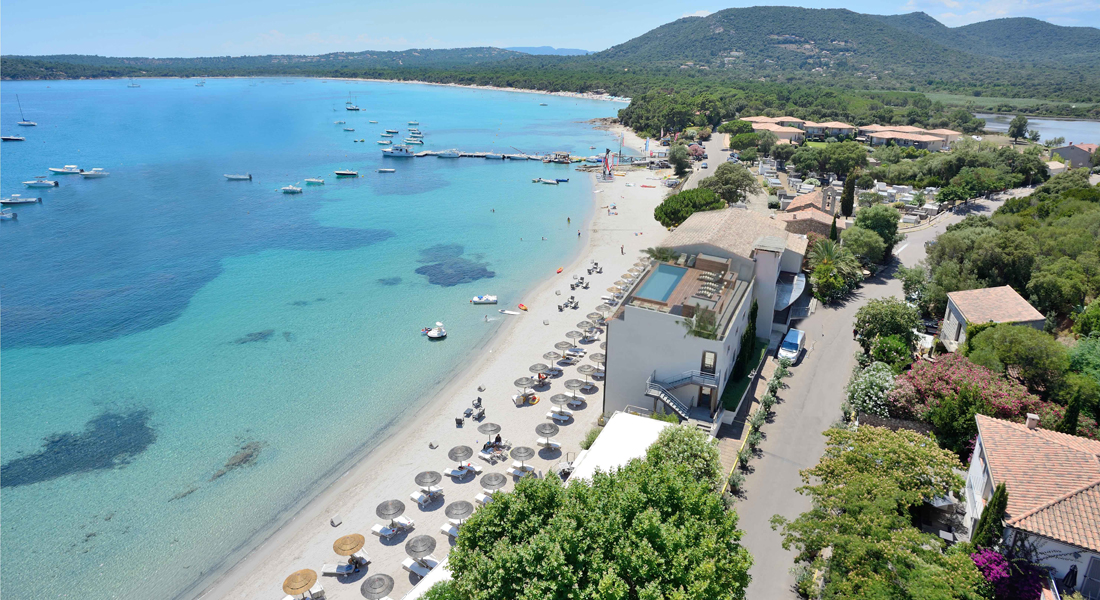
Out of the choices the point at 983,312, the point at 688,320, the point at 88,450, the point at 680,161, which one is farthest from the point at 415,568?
the point at 680,161

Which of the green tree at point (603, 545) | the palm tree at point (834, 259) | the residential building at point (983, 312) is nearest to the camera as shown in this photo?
the green tree at point (603, 545)

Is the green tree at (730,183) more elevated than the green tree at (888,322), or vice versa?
the green tree at (730,183)

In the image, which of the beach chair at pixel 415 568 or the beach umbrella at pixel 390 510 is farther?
the beach umbrella at pixel 390 510

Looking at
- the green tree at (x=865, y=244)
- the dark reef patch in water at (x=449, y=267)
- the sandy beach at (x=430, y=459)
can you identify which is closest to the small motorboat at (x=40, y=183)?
the dark reef patch in water at (x=449, y=267)

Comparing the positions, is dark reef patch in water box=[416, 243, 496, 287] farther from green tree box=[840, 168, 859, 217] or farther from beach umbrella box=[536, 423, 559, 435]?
green tree box=[840, 168, 859, 217]

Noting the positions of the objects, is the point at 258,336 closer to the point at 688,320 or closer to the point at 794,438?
the point at 688,320

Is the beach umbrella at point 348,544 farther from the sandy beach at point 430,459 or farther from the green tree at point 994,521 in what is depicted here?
the green tree at point 994,521

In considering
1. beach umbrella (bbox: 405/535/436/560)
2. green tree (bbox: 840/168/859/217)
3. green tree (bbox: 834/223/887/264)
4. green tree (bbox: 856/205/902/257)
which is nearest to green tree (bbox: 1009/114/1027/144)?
green tree (bbox: 840/168/859/217)
